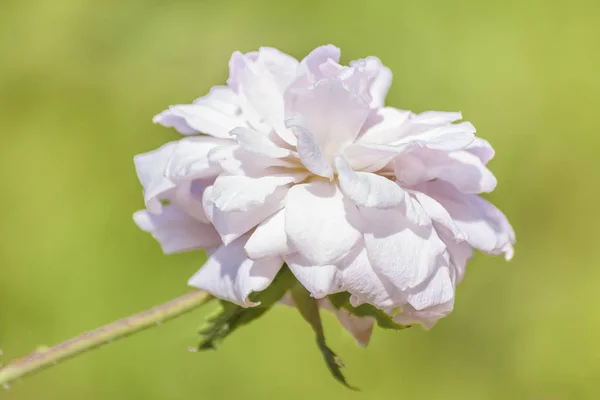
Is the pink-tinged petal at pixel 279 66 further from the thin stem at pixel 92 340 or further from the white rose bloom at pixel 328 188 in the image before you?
the thin stem at pixel 92 340

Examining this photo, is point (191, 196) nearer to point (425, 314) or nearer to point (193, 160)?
point (193, 160)

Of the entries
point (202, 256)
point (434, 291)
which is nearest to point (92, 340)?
point (434, 291)

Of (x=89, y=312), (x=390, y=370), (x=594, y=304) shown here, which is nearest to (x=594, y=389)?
(x=594, y=304)

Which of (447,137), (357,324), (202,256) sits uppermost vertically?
(447,137)

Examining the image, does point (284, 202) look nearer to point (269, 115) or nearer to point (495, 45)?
point (269, 115)

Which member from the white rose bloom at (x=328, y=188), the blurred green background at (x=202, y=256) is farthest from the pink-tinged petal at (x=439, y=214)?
the blurred green background at (x=202, y=256)
